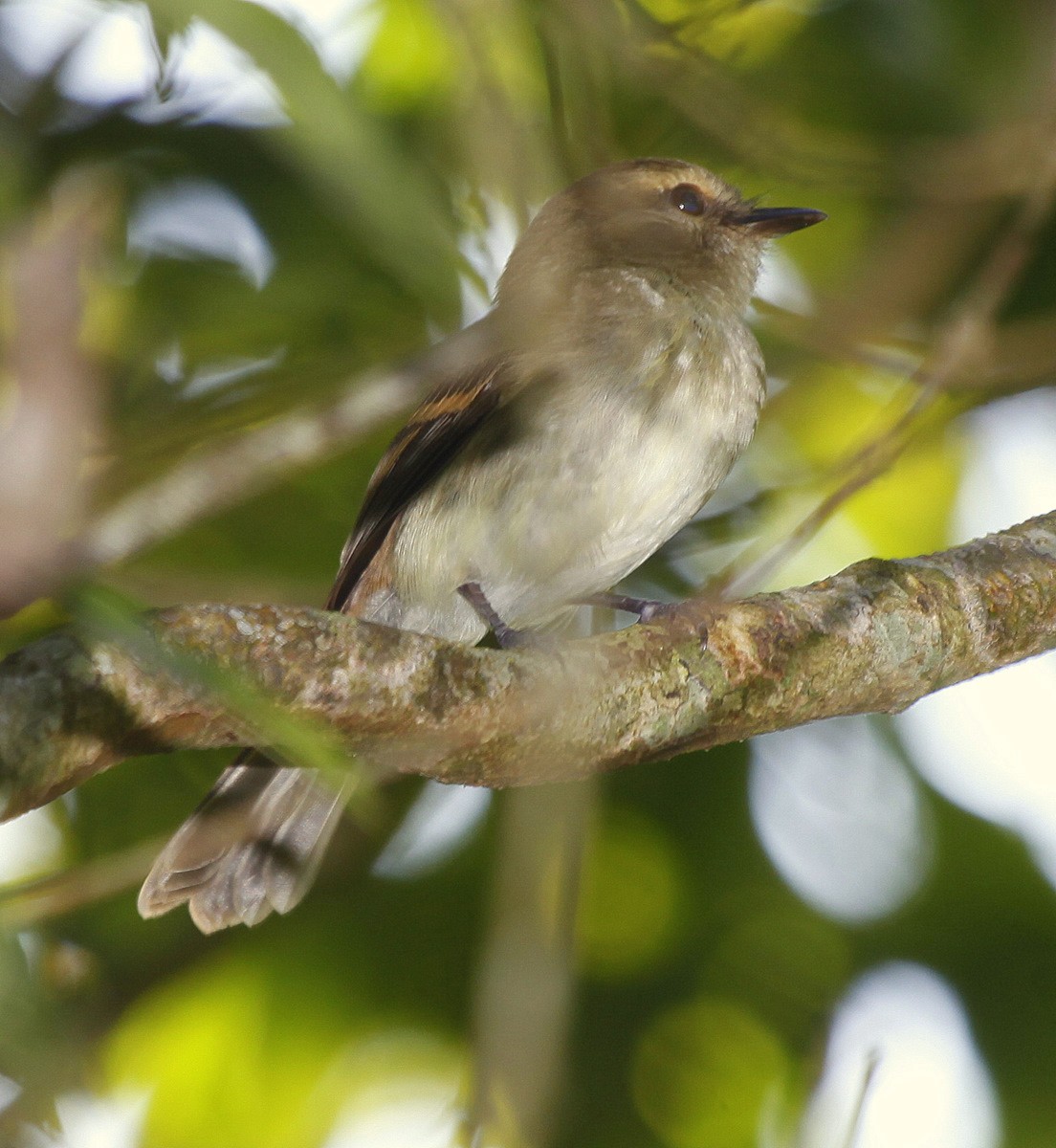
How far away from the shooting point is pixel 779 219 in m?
4.14

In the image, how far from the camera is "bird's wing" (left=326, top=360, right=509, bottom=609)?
143 inches

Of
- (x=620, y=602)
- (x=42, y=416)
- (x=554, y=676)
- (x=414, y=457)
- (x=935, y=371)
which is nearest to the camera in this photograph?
(x=42, y=416)

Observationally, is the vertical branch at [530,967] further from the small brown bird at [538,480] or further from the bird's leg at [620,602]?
the bird's leg at [620,602]

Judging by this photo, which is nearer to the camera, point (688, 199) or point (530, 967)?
point (530, 967)

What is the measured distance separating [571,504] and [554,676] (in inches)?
36.9

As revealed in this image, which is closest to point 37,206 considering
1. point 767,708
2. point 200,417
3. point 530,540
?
point 200,417

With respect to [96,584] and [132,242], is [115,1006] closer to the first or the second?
[132,242]

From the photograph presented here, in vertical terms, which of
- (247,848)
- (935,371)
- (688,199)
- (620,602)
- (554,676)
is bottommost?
(620,602)

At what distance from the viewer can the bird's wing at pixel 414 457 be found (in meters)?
3.64

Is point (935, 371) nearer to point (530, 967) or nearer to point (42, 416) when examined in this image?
point (530, 967)

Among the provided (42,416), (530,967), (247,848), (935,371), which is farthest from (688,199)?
(42,416)

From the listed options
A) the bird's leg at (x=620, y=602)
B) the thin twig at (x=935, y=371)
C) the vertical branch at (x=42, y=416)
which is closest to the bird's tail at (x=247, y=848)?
the bird's leg at (x=620, y=602)

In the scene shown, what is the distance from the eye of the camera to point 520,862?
2520 millimetres

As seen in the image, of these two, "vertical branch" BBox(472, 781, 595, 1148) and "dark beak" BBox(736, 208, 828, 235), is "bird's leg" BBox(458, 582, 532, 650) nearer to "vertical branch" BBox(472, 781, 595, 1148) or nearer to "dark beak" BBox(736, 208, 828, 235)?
"vertical branch" BBox(472, 781, 595, 1148)
